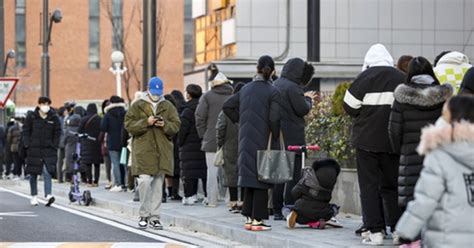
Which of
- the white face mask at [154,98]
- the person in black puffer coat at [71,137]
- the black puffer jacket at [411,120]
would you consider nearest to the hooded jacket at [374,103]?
the black puffer jacket at [411,120]

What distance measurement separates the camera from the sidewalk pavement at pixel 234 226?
1226 centimetres

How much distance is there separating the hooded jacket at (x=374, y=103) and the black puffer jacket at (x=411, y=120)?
3.05 ft

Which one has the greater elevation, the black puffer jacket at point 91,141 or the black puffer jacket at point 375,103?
the black puffer jacket at point 375,103

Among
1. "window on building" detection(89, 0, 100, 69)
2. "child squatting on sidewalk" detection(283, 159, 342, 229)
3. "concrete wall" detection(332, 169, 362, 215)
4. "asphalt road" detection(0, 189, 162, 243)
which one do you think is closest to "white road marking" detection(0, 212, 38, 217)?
"asphalt road" detection(0, 189, 162, 243)

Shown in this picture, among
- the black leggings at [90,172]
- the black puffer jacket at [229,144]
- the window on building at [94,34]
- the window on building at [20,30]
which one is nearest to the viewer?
the black puffer jacket at [229,144]

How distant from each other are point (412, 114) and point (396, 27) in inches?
1071

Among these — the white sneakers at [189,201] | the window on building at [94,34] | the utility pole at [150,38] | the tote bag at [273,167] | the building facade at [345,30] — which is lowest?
the white sneakers at [189,201]

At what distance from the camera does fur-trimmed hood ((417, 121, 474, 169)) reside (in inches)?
273

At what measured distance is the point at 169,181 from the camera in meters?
19.8

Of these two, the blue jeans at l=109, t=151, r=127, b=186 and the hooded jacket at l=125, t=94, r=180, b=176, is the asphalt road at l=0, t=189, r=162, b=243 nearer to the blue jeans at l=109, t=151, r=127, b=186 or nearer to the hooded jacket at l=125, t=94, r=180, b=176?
the hooded jacket at l=125, t=94, r=180, b=176

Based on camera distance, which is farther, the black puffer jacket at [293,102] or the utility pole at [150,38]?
the utility pole at [150,38]

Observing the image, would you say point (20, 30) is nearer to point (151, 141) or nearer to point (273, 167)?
point (151, 141)

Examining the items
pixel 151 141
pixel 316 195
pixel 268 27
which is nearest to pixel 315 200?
pixel 316 195

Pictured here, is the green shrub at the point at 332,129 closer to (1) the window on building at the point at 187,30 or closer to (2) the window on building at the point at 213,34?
(2) the window on building at the point at 213,34
